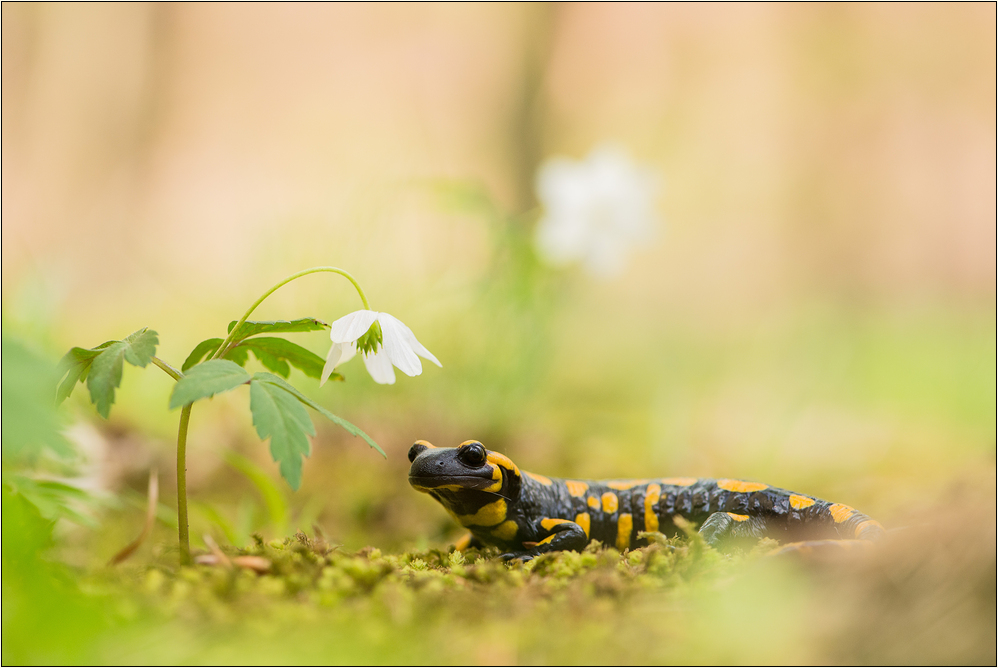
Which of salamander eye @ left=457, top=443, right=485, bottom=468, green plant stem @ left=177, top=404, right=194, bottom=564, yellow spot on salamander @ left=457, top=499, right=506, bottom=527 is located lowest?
green plant stem @ left=177, top=404, right=194, bottom=564

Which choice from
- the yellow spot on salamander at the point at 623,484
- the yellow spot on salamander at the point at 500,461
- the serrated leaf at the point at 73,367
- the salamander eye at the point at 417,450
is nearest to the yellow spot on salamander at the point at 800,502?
the yellow spot on salamander at the point at 623,484

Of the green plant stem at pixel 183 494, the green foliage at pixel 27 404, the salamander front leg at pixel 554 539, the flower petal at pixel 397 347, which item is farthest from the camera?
the salamander front leg at pixel 554 539

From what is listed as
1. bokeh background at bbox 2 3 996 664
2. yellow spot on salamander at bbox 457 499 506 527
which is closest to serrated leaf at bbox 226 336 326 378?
yellow spot on salamander at bbox 457 499 506 527

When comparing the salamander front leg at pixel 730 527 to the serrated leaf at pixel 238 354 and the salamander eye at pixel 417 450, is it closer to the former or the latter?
the salamander eye at pixel 417 450

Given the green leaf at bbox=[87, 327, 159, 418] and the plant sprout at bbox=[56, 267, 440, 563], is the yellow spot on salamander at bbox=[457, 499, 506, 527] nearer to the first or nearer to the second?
the plant sprout at bbox=[56, 267, 440, 563]

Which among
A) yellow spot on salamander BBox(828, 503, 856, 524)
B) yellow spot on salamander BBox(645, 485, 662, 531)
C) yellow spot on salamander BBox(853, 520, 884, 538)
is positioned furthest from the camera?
yellow spot on salamander BBox(645, 485, 662, 531)

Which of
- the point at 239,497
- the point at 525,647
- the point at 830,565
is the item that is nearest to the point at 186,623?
the point at 525,647

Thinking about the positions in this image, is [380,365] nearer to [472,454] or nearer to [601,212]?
[472,454]
